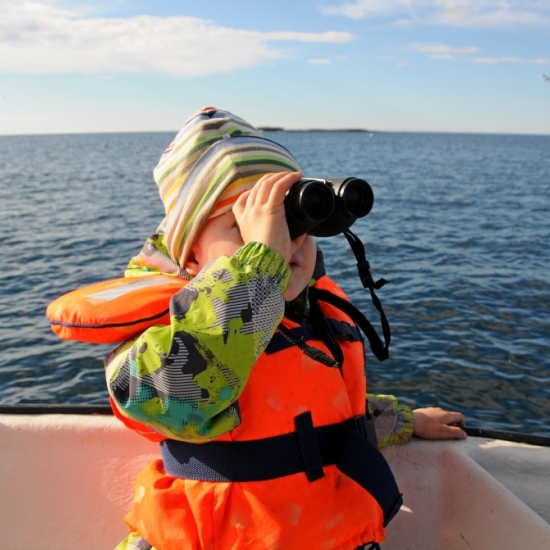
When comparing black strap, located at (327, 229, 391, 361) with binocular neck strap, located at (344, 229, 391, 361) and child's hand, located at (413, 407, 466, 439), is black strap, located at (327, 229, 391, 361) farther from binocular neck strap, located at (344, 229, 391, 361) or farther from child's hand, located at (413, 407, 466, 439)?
child's hand, located at (413, 407, 466, 439)

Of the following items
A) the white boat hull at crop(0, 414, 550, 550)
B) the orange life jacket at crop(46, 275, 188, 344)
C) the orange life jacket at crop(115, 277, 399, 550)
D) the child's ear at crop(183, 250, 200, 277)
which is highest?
the child's ear at crop(183, 250, 200, 277)

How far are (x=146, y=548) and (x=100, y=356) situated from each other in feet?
18.6

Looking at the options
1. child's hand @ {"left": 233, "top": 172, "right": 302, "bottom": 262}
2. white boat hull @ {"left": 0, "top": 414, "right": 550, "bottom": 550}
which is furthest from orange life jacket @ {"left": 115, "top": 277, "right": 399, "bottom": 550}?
white boat hull @ {"left": 0, "top": 414, "right": 550, "bottom": 550}

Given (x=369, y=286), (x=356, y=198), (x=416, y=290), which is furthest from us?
(x=416, y=290)

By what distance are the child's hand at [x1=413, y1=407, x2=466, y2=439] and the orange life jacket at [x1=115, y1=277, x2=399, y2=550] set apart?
0.83 metres

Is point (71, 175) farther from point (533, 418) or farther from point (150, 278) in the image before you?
point (150, 278)

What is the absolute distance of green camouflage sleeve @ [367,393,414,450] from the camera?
8.68 feet

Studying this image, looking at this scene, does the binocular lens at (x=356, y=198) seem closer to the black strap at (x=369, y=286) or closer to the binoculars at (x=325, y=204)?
the binoculars at (x=325, y=204)

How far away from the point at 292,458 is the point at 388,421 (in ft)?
3.04

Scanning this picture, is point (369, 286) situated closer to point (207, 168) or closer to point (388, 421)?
point (207, 168)

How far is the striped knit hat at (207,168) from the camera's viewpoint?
1795 millimetres

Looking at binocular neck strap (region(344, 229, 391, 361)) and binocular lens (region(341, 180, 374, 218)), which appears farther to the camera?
binocular neck strap (region(344, 229, 391, 361))

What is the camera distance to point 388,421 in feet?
8.75

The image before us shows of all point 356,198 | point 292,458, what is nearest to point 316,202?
point 356,198
